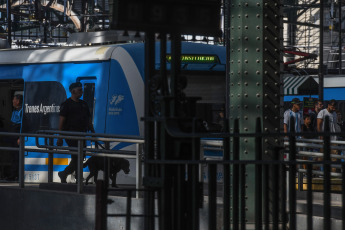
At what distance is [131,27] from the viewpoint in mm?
5637

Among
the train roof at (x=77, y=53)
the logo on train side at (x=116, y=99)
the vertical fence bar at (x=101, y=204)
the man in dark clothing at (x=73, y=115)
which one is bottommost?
the vertical fence bar at (x=101, y=204)

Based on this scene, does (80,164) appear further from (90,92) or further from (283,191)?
(90,92)

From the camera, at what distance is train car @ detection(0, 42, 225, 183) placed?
52.3ft

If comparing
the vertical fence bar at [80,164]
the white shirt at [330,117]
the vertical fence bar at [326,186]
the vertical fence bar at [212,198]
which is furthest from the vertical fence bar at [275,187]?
the white shirt at [330,117]

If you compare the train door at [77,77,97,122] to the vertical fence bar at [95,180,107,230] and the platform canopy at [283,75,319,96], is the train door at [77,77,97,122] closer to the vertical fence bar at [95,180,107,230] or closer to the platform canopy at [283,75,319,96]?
the vertical fence bar at [95,180,107,230]

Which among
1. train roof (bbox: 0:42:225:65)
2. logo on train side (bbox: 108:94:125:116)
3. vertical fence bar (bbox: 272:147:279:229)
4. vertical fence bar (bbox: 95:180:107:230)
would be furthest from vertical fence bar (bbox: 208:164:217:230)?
train roof (bbox: 0:42:225:65)

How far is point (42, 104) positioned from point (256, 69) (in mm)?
9786

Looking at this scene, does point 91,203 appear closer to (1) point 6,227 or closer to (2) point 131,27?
(1) point 6,227

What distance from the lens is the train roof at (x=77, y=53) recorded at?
53.5ft

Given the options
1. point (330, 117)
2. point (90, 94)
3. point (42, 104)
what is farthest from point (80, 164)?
point (330, 117)

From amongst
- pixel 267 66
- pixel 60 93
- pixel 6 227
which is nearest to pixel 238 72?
pixel 267 66

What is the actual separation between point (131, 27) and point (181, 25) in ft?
1.12

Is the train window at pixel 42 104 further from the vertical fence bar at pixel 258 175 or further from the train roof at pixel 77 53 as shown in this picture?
the vertical fence bar at pixel 258 175

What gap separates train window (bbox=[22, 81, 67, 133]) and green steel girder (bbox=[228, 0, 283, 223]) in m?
9.08
